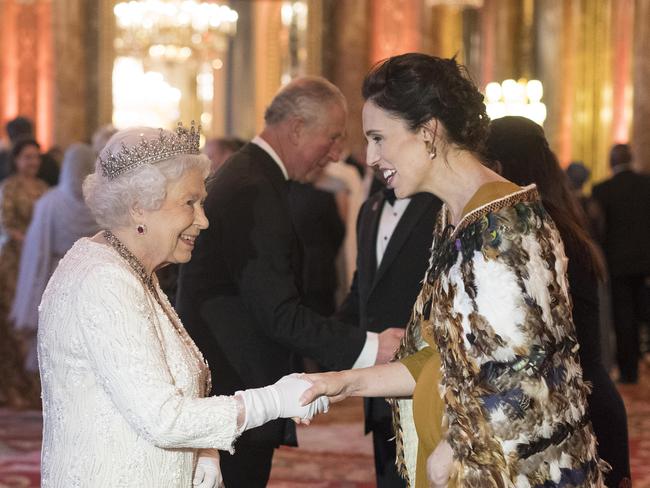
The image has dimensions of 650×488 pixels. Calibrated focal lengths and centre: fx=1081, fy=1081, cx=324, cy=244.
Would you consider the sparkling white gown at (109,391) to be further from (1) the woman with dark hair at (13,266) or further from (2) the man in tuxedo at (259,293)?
(1) the woman with dark hair at (13,266)

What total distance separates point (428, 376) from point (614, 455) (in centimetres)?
110

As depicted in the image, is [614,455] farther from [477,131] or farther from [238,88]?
[238,88]

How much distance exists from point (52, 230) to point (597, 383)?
4.70 meters

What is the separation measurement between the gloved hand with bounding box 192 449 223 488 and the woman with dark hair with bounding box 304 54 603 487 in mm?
417

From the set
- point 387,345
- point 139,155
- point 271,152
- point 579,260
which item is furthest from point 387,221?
point 139,155

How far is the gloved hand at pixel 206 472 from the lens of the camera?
275cm

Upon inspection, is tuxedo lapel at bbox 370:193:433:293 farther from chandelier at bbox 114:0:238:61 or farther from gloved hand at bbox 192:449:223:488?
chandelier at bbox 114:0:238:61

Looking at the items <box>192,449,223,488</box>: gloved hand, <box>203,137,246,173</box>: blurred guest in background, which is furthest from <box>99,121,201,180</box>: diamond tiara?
<box>203,137,246,173</box>: blurred guest in background

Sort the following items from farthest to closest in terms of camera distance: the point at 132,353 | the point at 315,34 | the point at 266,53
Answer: the point at 266,53
the point at 315,34
the point at 132,353

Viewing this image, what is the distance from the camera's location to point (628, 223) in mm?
9445

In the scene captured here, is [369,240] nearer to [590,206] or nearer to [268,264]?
[268,264]

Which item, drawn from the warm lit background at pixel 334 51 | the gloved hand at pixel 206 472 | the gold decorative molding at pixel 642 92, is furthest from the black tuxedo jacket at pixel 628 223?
the gloved hand at pixel 206 472

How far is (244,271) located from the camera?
3.54 metres

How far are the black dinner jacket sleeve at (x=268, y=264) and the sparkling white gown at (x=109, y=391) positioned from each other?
101 centimetres
